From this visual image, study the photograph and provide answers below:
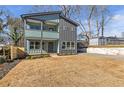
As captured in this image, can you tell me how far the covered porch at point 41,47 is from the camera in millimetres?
22711

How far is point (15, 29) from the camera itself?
120 ft

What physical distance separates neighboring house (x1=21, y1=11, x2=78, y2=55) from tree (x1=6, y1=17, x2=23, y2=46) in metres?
11.7

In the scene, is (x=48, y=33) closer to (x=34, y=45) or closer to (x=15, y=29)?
(x=34, y=45)

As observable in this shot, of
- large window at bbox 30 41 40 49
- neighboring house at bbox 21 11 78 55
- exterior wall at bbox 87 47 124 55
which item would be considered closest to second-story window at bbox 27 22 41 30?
neighboring house at bbox 21 11 78 55

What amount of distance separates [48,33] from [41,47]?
191 cm

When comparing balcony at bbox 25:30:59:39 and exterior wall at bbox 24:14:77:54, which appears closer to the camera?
balcony at bbox 25:30:59:39

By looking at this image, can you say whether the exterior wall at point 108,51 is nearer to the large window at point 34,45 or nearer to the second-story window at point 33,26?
the large window at point 34,45

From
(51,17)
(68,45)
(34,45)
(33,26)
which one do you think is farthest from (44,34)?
(68,45)

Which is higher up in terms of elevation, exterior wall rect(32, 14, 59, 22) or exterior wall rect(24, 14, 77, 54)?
exterior wall rect(32, 14, 59, 22)

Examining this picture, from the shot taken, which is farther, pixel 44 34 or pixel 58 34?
pixel 58 34

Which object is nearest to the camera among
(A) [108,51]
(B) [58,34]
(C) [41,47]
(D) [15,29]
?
(C) [41,47]

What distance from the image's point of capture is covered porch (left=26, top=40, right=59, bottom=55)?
22711 millimetres

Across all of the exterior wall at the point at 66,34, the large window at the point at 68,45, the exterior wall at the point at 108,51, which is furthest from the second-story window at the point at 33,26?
the exterior wall at the point at 108,51

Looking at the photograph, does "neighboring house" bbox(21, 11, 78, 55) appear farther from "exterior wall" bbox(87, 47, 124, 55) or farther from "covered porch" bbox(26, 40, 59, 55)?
"exterior wall" bbox(87, 47, 124, 55)
